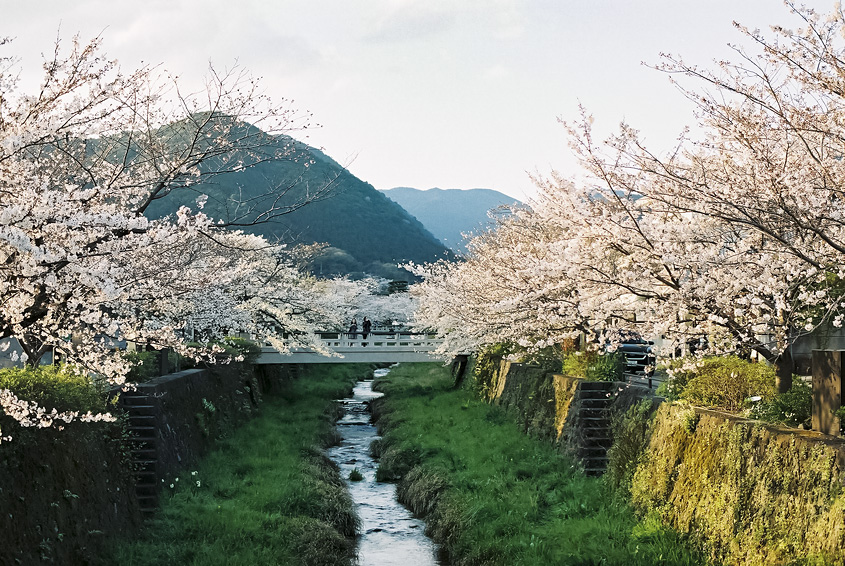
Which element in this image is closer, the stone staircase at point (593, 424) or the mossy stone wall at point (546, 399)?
the stone staircase at point (593, 424)

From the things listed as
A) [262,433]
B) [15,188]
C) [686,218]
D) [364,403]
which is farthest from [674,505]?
[364,403]

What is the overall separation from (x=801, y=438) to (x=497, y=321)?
12.1m

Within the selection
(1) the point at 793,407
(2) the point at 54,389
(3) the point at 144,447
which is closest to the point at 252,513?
(3) the point at 144,447

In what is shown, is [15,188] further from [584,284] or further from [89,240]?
→ [584,284]

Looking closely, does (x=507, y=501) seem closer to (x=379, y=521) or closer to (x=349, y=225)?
(x=379, y=521)

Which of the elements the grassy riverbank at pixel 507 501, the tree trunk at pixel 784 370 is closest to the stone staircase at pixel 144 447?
the grassy riverbank at pixel 507 501

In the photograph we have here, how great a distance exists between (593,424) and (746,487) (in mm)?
6382

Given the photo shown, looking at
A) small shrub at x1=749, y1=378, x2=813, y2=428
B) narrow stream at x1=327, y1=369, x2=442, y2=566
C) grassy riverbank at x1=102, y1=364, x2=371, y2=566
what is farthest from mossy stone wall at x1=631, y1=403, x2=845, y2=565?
grassy riverbank at x1=102, y1=364, x2=371, y2=566

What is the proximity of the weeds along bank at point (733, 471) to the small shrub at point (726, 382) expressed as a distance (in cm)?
2

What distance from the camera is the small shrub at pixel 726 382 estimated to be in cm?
1067

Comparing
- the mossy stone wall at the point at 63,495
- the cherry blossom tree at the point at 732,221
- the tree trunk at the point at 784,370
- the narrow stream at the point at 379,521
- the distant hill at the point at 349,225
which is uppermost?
the distant hill at the point at 349,225

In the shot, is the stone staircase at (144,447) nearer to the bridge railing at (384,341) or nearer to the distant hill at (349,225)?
the bridge railing at (384,341)

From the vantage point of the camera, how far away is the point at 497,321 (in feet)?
65.2

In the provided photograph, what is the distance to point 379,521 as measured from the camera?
15.6 metres
